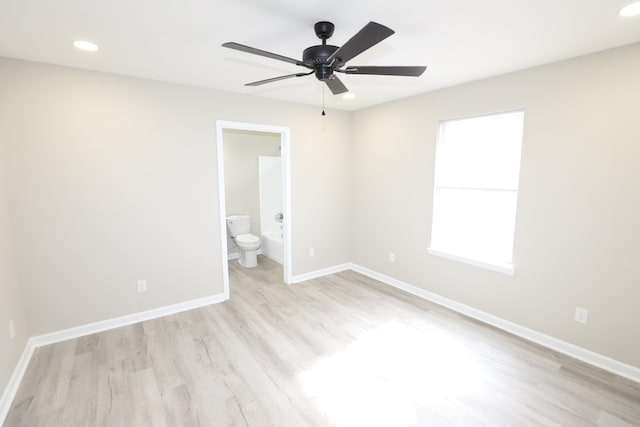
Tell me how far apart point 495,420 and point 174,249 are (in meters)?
3.19

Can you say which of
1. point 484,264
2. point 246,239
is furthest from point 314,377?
point 246,239

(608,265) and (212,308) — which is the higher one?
(608,265)

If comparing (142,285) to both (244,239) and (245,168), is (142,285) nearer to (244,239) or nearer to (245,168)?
(244,239)

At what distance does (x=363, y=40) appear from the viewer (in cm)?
142

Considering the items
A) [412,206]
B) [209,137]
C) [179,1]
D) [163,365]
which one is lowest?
[163,365]

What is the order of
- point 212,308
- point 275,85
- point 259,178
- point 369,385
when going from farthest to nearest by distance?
point 259,178, point 212,308, point 275,85, point 369,385

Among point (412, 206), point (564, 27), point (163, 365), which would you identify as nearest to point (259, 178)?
point (412, 206)

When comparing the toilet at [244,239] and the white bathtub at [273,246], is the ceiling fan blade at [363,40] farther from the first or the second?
the white bathtub at [273,246]

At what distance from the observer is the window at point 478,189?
9.45 ft

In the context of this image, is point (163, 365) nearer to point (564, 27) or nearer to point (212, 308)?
point (212, 308)

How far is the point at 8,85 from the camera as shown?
7.83ft

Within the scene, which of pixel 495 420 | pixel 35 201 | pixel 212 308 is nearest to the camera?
pixel 495 420

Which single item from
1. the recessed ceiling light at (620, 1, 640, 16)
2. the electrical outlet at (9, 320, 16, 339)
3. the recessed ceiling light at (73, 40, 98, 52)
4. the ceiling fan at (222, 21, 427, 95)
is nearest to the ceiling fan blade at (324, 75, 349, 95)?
the ceiling fan at (222, 21, 427, 95)

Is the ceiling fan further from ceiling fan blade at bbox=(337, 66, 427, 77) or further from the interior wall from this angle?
the interior wall
